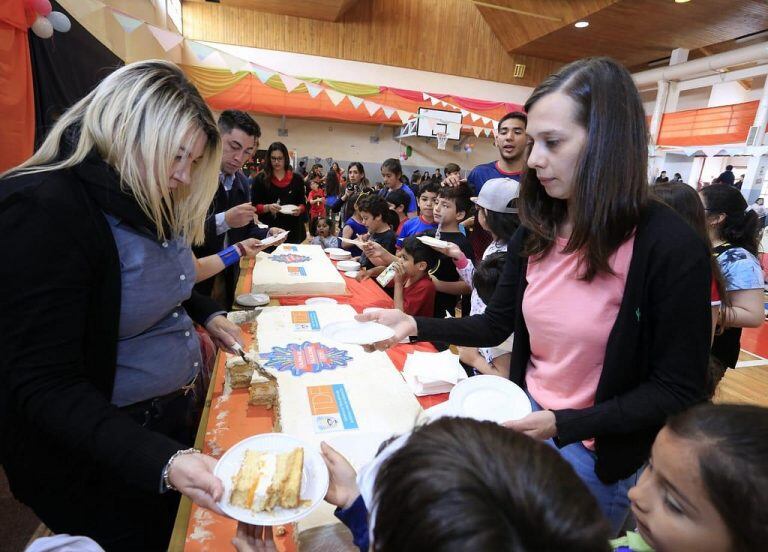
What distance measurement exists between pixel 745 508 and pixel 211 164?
1.49m

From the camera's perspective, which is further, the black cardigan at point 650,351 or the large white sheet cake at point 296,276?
the large white sheet cake at point 296,276

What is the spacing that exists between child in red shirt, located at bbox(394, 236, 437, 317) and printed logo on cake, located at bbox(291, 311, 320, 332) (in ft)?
2.66

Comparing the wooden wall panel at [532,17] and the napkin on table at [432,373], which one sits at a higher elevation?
the wooden wall panel at [532,17]

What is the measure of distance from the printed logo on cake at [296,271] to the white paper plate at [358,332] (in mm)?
1149

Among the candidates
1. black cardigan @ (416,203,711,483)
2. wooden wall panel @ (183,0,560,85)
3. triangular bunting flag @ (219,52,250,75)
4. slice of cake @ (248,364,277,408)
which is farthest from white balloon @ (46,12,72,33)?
wooden wall panel @ (183,0,560,85)

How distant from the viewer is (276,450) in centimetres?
92

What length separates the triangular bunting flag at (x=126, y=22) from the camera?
4.75 meters

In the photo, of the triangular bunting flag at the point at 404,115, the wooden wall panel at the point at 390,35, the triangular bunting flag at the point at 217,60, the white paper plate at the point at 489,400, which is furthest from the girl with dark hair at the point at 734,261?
the wooden wall panel at the point at 390,35

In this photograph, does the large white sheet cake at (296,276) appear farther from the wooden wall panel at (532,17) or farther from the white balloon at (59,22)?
the wooden wall panel at (532,17)

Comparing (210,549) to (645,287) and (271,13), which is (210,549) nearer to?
(645,287)

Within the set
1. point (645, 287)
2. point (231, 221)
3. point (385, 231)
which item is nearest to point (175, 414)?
point (645, 287)

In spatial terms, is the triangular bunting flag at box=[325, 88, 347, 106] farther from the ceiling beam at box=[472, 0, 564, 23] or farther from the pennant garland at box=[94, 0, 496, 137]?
the ceiling beam at box=[472, 0, 564, 23]

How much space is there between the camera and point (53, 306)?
80cm

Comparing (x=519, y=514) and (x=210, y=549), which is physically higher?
(x=519, y=514)
